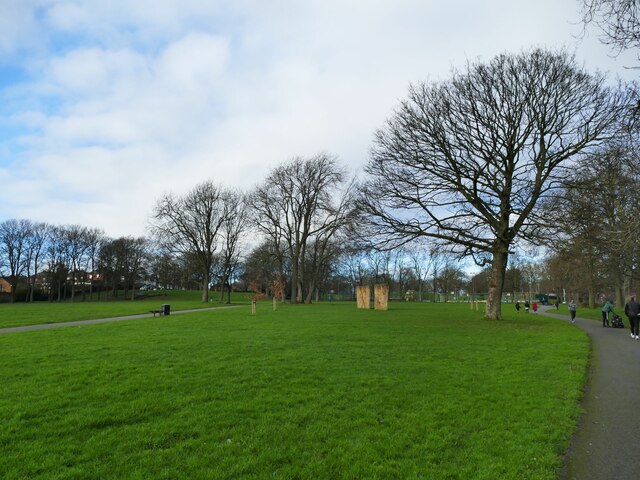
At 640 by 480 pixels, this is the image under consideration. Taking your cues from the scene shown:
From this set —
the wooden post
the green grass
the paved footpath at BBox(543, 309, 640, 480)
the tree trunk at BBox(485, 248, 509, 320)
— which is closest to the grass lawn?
the paved footpath at BBox(543, 309, 640, 480)

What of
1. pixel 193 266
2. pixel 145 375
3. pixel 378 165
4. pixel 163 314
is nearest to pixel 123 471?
pixel 145 375

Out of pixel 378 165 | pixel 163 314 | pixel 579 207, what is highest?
pixel 378 165

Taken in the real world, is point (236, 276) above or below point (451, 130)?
below

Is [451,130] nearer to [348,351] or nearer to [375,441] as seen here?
[348,351]

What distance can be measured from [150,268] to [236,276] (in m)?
18.6

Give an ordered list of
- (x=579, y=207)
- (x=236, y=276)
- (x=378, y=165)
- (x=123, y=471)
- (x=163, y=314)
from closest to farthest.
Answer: (x=123, y=471)
(x=579, y=207)
(x=378, y=165)
(x=163, y=314)
(x=236, y=276)

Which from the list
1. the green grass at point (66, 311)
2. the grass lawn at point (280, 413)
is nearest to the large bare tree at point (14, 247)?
the green grass at point (66, 311)

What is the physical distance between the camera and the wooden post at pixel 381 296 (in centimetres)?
→ 4134

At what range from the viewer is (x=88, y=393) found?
6840mm

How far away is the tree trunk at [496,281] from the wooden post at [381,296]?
55.5 feet

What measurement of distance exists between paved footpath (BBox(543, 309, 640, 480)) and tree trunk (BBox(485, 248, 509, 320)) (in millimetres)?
12226

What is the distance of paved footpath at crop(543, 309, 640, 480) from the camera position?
180 inches

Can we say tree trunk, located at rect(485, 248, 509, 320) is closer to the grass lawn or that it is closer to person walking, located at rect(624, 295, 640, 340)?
person walking, located at rect(624, 295, 640, 340)

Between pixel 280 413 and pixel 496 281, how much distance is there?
66.3ft
